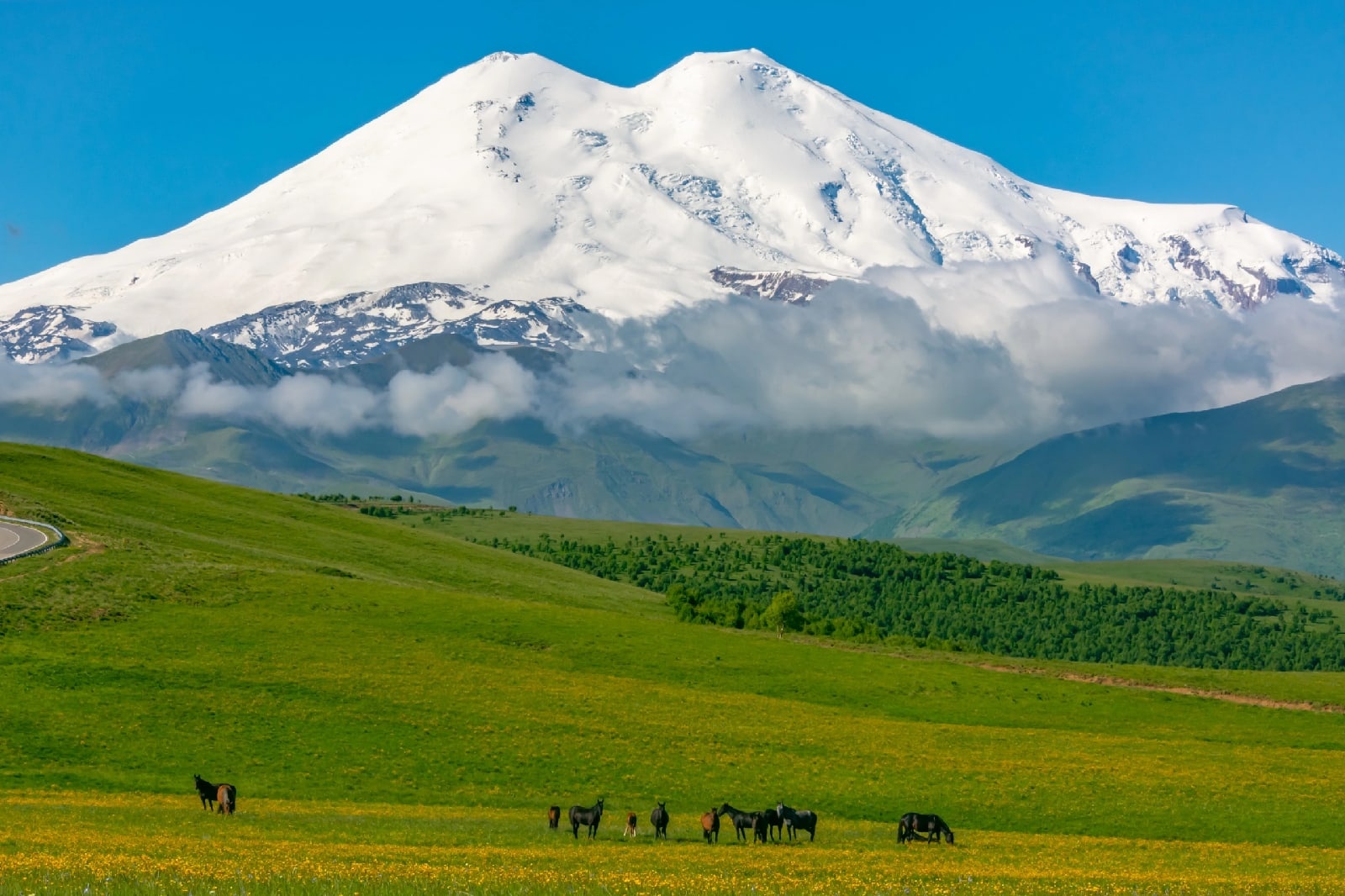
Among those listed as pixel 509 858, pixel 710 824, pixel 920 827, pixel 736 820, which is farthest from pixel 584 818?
pixel 920 827

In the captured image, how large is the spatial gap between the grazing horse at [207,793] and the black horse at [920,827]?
2493 cm

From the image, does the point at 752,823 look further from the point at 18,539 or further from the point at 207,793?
the point at 18,539

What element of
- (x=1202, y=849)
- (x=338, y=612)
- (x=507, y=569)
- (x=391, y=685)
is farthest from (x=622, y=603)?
(x=1202, y=849)

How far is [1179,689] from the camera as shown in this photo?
332 ft

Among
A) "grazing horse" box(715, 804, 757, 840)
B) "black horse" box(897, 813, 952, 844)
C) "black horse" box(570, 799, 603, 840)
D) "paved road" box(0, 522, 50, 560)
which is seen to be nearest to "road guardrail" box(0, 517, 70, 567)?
"paved road" box(0, 522, 50, 560)

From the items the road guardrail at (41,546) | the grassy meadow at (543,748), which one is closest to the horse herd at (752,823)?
the grassy meadow at (543,748)

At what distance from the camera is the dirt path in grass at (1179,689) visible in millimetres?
95688

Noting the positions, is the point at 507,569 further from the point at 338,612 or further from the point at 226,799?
the point at 226,799

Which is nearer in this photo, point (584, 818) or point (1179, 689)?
point (584, 818)

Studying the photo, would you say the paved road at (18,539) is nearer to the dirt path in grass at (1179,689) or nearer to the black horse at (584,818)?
the black horse at (584,818)

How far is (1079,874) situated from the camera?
3841cm

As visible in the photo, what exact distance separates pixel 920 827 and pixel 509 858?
1689 cm

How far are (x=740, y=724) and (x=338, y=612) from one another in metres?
34.5

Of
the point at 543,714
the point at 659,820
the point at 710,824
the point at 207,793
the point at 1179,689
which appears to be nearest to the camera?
the point at 710,824
